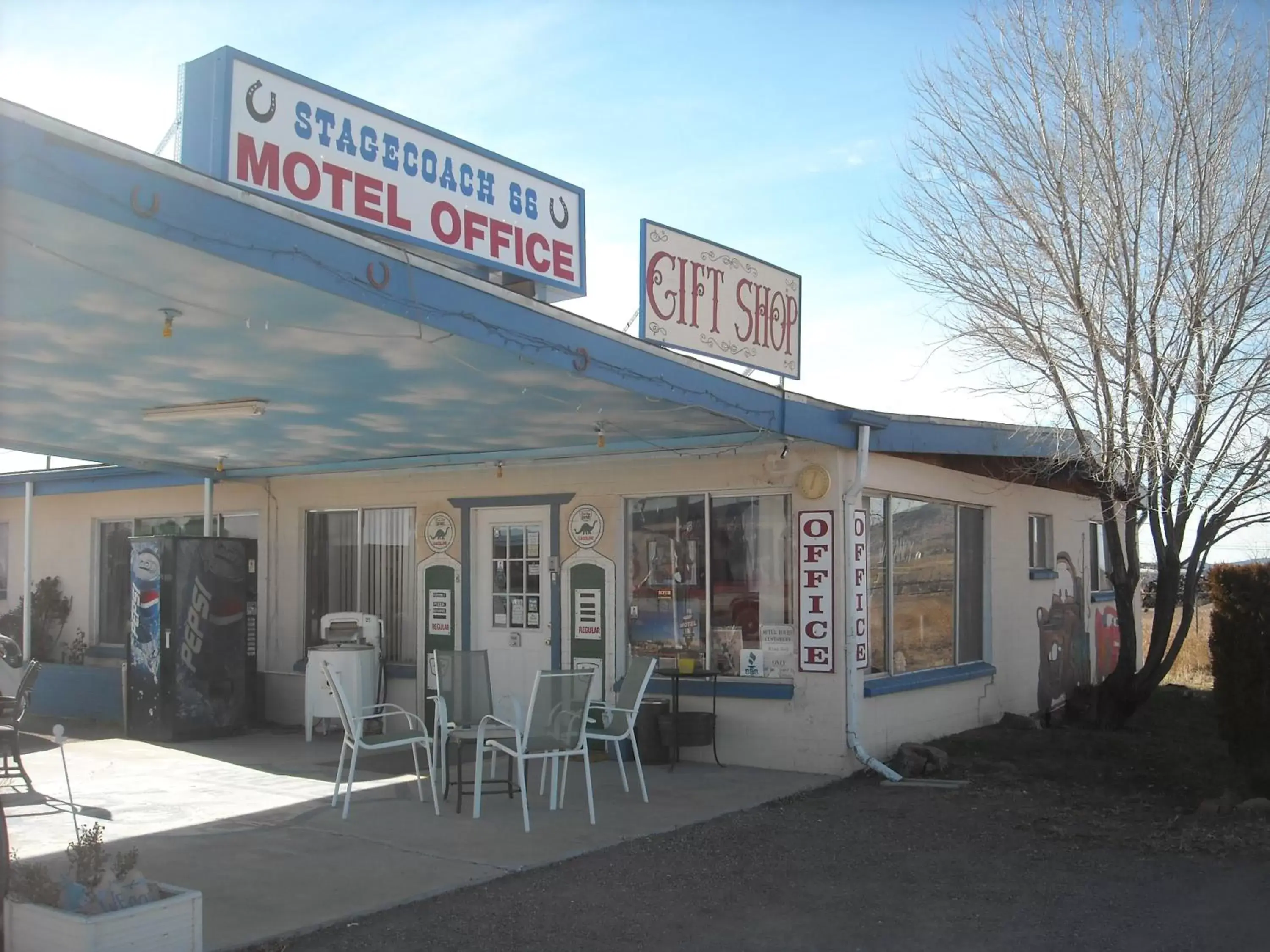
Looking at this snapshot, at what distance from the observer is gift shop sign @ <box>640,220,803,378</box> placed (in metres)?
8.49

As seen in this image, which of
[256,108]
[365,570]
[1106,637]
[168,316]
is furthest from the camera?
[1106,637]

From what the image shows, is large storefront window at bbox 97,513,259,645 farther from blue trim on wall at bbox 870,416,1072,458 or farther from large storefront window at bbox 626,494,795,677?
blue trim on wall at bbox 870,416,1072,458

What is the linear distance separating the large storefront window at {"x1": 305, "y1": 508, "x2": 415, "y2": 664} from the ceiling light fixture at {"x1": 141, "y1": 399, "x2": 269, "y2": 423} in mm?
3774

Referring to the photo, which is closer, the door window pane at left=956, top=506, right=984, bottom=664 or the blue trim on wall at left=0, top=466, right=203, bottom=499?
the door window pane at left=956, top=506, right=984, bottom=664

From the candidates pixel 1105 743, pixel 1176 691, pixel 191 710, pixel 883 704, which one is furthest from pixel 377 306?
pixel 1176 691

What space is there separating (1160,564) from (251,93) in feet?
29.2

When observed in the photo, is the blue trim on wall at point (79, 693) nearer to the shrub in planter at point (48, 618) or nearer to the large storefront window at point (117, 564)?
the large storefront window at point (117, 564)

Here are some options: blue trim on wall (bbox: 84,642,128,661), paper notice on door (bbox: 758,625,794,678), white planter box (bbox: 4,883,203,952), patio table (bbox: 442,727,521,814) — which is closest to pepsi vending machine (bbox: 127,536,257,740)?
blue trim on wall (bbox: 84,642,128,661)

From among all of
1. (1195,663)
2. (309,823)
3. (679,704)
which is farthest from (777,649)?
(1195,663)

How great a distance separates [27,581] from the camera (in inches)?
552

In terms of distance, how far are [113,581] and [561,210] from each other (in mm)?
9294

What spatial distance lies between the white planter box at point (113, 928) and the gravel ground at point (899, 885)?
1.85 ft

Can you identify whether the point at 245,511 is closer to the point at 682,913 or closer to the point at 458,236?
the point at 458,236

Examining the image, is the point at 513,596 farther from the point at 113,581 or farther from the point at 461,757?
the point at 113,581
